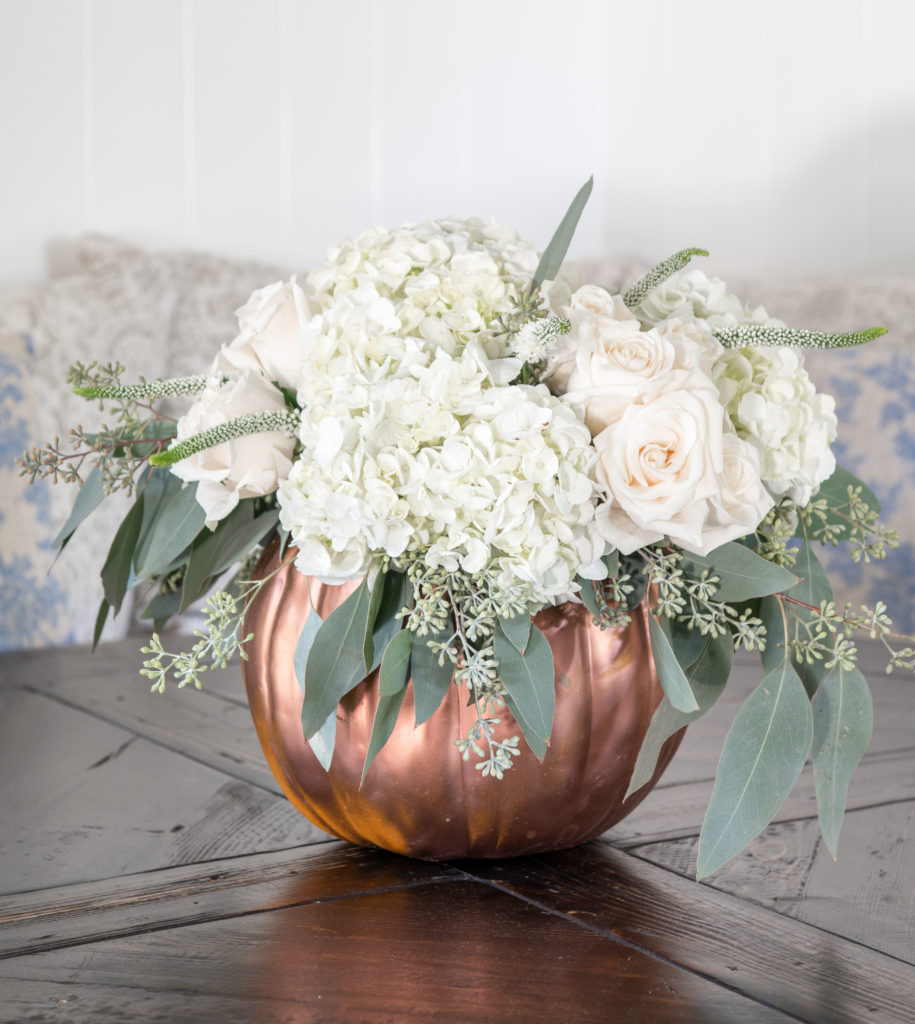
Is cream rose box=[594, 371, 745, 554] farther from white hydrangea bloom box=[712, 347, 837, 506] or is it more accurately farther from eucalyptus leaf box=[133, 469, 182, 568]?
eucalyptus leaf box=[133, 469, 182, 568]

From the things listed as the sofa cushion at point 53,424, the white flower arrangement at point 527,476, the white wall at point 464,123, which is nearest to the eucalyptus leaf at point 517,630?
the white flower arrangement at point 527,476

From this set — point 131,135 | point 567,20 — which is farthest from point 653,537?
point 567,20

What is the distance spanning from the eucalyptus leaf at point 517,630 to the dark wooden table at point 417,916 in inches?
5.1

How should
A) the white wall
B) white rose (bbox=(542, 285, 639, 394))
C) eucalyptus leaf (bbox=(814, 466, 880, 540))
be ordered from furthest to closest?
the white wall → eucalyptus leaf (bbox=(814, 466, 880, 540)) → white rose (bbox=(542, 285, 639, 394))

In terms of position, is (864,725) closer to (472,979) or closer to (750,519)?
(750,519)

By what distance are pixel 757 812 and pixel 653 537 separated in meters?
0.13

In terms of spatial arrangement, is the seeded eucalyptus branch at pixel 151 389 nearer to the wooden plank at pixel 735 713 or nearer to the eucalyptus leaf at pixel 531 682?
the eucalyptus leaf at pixel 531 682

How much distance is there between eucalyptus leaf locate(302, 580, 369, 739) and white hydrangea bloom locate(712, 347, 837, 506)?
0.68 feet

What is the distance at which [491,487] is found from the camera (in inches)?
19.8

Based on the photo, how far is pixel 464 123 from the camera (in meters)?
2.72

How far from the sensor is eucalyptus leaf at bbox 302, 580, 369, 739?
1.75ft

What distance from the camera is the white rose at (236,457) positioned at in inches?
22.0

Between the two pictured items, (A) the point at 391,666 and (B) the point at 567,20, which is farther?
(B) the point at 567,20

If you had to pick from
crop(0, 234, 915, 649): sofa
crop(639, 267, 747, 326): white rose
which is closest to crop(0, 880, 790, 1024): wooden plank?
crop(639, 267, 747, 326): white rose
